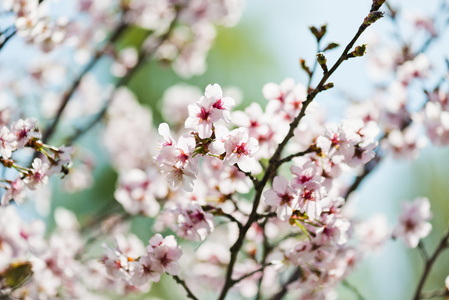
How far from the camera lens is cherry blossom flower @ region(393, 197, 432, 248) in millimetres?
2406

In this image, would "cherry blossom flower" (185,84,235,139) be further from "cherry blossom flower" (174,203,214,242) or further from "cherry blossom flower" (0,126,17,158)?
"cherry blossom flower" (0,126,17,158)

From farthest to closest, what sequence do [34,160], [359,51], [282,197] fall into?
1. [34,160]
2. [282,197]
3. [359,51]

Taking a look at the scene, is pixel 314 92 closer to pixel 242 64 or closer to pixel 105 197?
pixel 105 197

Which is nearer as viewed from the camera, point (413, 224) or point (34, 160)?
point (34, 160)

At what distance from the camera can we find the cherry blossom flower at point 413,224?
2406 millimetres

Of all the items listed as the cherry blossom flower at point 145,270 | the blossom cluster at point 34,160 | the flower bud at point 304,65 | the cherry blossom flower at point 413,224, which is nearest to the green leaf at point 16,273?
the blossom cluster at point 34,160

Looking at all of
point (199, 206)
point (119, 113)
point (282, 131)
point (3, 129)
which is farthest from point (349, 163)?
point (119, 113)

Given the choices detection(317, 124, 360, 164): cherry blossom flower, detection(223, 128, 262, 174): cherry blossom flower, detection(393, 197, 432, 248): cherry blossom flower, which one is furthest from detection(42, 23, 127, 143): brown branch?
detection(393, 197, 432, 248): cherry blossom flower

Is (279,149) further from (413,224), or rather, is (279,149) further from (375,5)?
(413,224)

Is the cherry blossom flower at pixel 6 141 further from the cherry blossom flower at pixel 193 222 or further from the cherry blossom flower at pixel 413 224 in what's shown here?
the cherry blossom flower at pixel 413 224

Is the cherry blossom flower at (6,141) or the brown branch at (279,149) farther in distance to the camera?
the cherry blossom flower at (6,141)

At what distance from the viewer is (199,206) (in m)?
1.69

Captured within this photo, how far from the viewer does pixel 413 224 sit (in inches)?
96.4

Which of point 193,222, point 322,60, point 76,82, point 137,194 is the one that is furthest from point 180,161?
point 76,82
